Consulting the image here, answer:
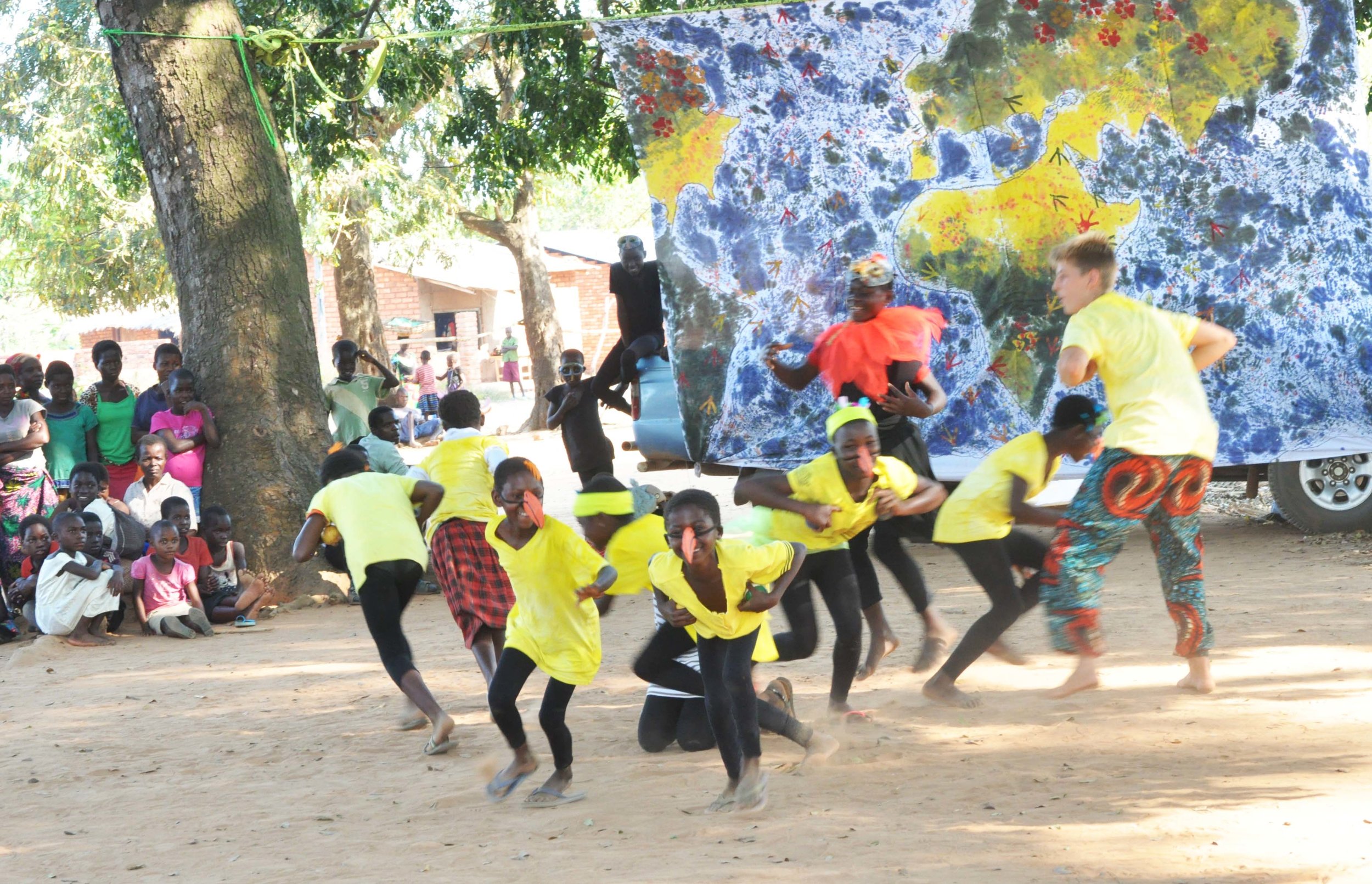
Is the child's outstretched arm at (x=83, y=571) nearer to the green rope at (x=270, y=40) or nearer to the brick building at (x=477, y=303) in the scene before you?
the green rope at (x=270, y=40)

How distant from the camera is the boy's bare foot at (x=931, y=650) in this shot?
5625 millimetres

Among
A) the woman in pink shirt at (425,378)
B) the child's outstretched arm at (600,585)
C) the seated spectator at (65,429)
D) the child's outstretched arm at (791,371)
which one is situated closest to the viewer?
the child's outstretched arm at (600,585)

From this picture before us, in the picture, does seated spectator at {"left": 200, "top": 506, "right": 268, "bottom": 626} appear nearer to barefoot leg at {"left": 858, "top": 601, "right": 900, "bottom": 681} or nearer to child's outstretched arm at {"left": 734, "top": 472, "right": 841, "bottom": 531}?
barefoot leg at {"left": 858, "top": 601, "right": 900, "bottom": 681}

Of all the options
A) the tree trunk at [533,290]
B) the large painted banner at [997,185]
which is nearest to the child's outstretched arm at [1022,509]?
the large painted banner at [997,185]

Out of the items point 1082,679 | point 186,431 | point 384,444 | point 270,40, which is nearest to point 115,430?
point 186,431

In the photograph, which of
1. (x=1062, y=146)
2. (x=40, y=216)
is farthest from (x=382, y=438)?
(x=40, y=216)

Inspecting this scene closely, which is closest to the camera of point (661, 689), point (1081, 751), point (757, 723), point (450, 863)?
point (450, 863)

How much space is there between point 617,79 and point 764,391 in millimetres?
2129

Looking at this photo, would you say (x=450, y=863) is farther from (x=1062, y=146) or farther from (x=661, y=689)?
(x=1062, y=146)

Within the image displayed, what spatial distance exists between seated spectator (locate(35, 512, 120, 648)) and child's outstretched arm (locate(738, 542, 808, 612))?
544 centimetres

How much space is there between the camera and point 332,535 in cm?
547

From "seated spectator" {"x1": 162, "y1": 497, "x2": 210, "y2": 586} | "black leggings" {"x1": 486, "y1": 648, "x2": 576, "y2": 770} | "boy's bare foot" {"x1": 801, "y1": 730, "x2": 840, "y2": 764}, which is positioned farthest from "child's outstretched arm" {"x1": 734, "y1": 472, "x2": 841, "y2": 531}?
"seated spectator" {"x1": 162, "y1": 497, "x2": 210, "y2": 586}

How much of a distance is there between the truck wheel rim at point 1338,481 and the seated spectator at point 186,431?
23.2 ft

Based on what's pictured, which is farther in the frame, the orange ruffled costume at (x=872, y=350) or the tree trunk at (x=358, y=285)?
the tree trunk at (x=358, y=285)
